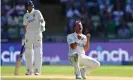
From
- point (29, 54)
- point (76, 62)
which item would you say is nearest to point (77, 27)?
point (76, 62)

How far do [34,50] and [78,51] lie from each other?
2.51 m

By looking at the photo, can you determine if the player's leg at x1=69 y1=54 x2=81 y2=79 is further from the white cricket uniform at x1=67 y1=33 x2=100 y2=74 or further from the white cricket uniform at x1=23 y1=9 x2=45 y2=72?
the white cricket uniform at x1=23 y1=9 x2=45 y2=72

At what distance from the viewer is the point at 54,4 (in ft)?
97.2

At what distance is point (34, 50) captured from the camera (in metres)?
16.5

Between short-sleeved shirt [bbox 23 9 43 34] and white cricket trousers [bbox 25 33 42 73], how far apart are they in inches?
5.7

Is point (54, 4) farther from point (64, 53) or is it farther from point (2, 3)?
point (64, 53)

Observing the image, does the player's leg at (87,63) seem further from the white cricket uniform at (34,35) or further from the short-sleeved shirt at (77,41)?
the white cricket uniform at (34,35)

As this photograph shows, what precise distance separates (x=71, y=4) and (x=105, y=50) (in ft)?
12.9

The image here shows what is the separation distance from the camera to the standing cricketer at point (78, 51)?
14234mm

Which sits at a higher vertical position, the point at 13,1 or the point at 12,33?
the point at 13,1

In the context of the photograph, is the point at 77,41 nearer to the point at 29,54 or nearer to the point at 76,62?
the point at 76,62

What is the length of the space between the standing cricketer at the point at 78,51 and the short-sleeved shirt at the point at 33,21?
2.25m

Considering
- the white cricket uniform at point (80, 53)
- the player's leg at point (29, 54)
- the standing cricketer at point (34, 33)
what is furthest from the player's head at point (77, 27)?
the player's leg at point (29, 54)

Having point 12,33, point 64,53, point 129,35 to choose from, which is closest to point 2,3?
point 12,33
